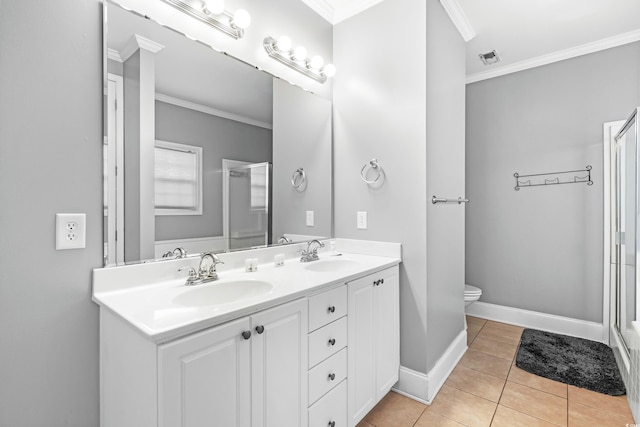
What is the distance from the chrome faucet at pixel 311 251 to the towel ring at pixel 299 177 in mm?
398

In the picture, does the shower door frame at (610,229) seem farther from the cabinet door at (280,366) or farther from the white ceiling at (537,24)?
the cabinet door at (280,366)

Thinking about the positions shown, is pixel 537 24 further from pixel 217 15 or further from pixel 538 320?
pixel 538 320

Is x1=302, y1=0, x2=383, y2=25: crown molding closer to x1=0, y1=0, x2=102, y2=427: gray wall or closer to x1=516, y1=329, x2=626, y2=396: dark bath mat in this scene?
x1=0, y1=0, x2=102, y2=427: gray wall

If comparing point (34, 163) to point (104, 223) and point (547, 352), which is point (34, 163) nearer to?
point (104, 223)

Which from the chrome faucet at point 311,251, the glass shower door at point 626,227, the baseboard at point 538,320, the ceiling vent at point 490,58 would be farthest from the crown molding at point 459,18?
the baseboard at point 538,320

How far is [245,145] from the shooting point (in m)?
1.76

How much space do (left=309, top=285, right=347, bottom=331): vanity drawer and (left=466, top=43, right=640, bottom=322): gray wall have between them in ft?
8.00

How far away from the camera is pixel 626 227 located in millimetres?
2242

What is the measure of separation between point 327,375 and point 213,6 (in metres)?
1.80

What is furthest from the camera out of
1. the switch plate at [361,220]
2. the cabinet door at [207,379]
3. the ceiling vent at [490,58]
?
the ceiling vent at [490,58]

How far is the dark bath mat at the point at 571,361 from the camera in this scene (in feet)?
6.76

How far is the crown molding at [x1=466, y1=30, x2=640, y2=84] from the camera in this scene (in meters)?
2.58

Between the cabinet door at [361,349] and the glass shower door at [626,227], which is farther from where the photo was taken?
the glass shower door at [626,227]

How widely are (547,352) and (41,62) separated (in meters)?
3.53
